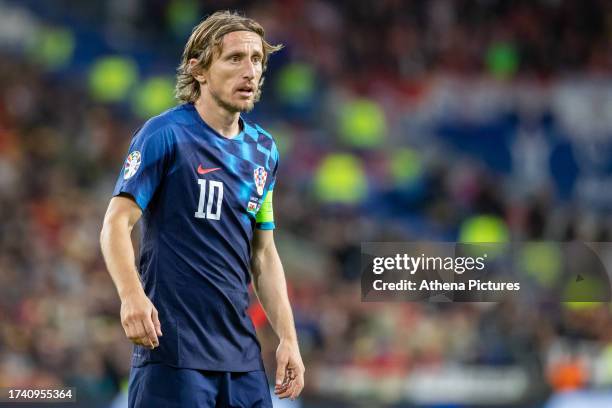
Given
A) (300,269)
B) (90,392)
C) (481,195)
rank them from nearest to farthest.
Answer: (90,392), (300,269), (481,195)

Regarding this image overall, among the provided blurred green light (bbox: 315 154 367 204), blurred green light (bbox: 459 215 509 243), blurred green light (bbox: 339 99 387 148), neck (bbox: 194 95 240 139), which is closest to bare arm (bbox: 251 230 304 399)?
neck (bbox: 194 95 240 139)

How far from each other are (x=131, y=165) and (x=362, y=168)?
888 centimetres

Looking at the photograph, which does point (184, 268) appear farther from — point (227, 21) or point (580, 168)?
point (580, 168)

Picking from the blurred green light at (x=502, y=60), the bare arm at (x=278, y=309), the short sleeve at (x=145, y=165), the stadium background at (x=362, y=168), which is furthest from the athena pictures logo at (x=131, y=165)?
the blurred green light at (x=502, y=60)

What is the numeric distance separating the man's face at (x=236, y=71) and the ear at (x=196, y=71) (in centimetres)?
6

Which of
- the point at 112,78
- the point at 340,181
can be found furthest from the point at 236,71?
the point at 112,78

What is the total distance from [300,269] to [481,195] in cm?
223

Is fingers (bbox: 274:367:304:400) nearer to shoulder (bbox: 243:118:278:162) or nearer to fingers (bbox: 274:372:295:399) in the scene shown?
fingers (bbox: 274:372:295:399)

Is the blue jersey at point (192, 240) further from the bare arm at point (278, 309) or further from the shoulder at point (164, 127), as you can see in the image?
the bare arm at point (278, 309)

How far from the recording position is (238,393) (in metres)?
3.24

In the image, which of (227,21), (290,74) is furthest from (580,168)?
(227,21)

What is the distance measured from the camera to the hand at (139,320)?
288cm

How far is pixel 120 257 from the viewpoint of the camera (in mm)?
3000

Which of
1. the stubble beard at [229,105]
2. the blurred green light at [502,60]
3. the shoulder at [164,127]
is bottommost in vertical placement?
the shoulder at [164,127]
